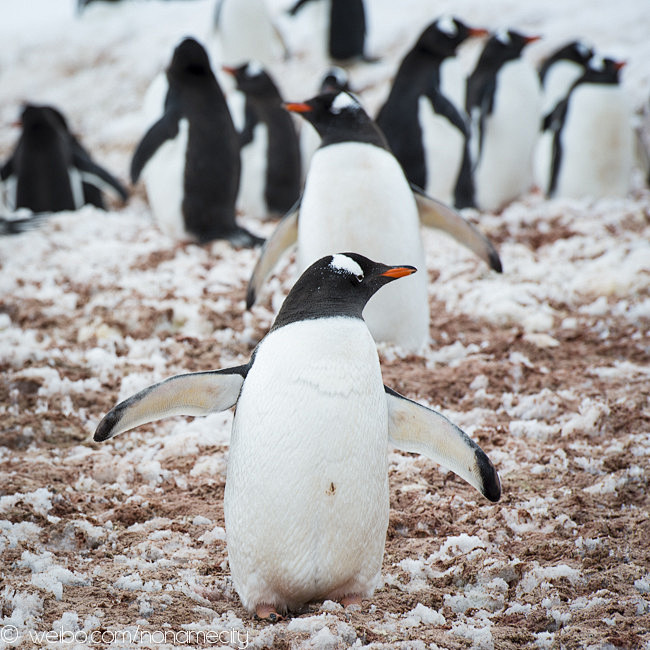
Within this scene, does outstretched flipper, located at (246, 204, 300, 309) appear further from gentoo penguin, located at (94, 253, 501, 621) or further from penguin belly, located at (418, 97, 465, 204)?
penguin belly, located at (418, 97, 465, 204)

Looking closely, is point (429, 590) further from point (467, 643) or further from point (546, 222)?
point (546, 222)

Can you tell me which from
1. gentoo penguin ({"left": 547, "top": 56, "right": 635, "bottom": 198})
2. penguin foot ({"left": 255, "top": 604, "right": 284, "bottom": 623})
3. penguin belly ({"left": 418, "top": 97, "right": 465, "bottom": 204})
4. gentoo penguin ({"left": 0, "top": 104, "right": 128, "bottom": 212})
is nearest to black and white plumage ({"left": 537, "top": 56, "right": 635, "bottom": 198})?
gentoo penguin ({"left": 547, "top": 56, "right": 635, "bottom": 198})

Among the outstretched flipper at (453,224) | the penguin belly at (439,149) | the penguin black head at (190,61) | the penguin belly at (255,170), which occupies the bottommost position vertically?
the penguin belly at (255,170)

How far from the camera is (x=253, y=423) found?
234 centimetres

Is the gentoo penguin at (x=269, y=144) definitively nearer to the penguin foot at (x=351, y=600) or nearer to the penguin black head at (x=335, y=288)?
the penguin black head at (x=335, y=288)

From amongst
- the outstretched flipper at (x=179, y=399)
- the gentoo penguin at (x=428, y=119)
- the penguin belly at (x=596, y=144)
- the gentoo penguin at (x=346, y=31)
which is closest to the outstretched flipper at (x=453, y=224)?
the outstretched flipper at (x=179, y=399)

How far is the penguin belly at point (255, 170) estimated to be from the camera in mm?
7820

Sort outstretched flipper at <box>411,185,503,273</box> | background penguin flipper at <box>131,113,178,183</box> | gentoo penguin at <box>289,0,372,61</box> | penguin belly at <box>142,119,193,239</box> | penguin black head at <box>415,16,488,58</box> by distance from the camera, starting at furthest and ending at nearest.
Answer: gentoo penguin at <box>289,0,372,61</box> < penguin black head at <box>415,16,488,58</box> < penguin belly at <box>142,119,193,239</box> < background penguin flipper at <box>131,113,178,183</box> < outstretched flipper at <box>411,185,503,273</box>

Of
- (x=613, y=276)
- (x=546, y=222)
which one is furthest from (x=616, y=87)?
(x=613, y=276)

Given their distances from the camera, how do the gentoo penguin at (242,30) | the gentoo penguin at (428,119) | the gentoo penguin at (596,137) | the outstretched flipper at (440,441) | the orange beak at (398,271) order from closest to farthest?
1. the outstretched flipper at (440,441)
2. the orange beak at (398,271)
3. the gentoo penguin at (428,119)
4. the gentoo penguin at (596,137)
5. the gentoo penguin at (242,30)

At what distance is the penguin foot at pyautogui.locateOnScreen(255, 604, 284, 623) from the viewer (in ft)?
7.41

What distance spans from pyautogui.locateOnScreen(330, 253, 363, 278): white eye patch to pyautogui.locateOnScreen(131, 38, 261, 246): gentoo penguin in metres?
3.70

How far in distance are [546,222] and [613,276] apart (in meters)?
1.65

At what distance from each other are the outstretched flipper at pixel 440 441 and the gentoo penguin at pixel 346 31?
9.32 metres
